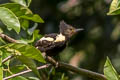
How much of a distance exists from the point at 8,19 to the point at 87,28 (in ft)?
12.7

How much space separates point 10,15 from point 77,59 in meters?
3.48

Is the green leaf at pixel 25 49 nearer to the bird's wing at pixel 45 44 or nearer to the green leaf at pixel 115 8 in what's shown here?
the green leaf at pixel 115 8

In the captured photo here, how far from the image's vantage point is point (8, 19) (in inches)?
65.9

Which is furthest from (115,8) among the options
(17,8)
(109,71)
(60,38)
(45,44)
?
(60,38)

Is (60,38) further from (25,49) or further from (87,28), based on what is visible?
(87,28)

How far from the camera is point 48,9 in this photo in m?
5.82

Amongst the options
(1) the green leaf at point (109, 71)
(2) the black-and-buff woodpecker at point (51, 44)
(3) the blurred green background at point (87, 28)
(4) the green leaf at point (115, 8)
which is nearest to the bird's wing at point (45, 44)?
(2) the black-and-buff woodpecker at point (51, 44)

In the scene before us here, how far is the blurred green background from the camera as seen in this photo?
5219 millimetres

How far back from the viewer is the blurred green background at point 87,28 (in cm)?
522

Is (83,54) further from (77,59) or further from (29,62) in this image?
(29,62)

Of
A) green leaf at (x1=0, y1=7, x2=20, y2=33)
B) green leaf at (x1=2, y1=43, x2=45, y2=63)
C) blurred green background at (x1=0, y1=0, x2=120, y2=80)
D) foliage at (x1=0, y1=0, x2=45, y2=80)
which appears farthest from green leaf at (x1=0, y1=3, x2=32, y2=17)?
blurred green background at (x1=0, y1=0, x2=120, y2=80)

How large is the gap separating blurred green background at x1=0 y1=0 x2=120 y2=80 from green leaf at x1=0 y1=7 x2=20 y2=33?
3345mm

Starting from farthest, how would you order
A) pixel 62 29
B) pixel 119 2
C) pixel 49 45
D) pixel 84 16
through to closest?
A: pixel 84 16
pixel 62 29
pixel 49 45
pixel 119 2

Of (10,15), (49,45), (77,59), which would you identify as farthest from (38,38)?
(77,59)
